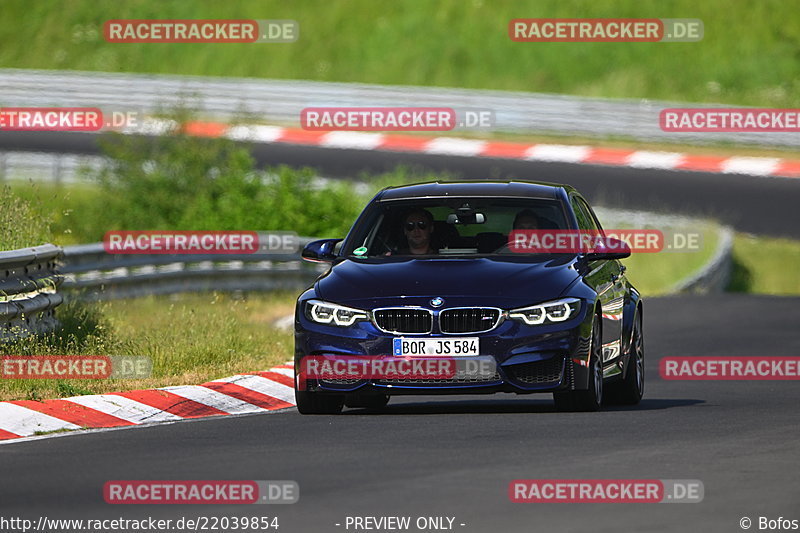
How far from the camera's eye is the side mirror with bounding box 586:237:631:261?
12.5 meters

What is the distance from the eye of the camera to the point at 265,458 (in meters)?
9.68

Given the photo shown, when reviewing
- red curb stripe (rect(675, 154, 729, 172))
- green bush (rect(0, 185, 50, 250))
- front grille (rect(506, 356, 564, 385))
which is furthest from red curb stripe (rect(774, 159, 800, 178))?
front grille (rect(506, 356, 564, 385))

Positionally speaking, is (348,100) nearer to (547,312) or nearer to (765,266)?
(765,266)

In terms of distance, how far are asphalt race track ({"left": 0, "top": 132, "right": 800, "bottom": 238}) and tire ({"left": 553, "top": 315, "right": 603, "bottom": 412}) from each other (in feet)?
71.0

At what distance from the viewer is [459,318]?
1152 centimetres

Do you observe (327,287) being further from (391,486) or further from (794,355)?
(794,355)

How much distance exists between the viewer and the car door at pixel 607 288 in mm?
12391

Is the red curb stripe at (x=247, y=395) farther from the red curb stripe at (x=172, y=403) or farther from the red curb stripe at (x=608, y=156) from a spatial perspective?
the red curb stripe at (x=608, y=156)

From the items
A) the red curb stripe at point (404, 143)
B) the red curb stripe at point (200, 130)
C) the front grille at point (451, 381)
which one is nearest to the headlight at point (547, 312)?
the front grille at point (451, 381)

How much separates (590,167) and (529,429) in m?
27.5

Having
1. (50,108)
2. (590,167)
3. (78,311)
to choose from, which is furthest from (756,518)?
(50,108)

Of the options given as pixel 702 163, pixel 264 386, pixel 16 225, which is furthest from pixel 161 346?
pixel 702 163

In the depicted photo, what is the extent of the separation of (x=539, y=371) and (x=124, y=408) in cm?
276

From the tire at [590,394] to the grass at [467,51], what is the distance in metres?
33.9
